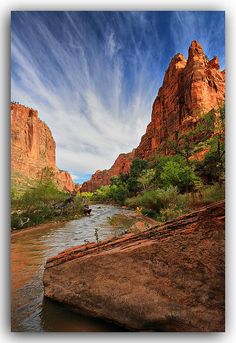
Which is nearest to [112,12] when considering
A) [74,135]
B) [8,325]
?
[74,135]

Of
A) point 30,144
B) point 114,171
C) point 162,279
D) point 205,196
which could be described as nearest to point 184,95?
point 114,171

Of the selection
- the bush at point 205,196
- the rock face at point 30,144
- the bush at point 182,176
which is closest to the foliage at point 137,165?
the bush at point 182,176

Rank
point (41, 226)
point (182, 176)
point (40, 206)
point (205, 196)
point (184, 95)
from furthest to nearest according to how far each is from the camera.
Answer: point (40, 206), point (41, 226), point (182, 176), point (184, 95), point (205, 196)

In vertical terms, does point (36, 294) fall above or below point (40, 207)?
below

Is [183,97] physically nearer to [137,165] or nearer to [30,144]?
[137,165]

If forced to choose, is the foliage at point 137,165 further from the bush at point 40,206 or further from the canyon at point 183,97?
the bush at point 40,206

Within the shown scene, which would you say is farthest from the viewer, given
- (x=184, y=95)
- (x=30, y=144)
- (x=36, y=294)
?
(x=184, y=95)

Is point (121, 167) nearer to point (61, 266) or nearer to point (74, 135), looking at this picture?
point (74, 135)

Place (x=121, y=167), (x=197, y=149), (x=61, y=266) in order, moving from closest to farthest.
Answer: (x=61, y=266) → (x=197, y=149) → (x=121, y=167)
